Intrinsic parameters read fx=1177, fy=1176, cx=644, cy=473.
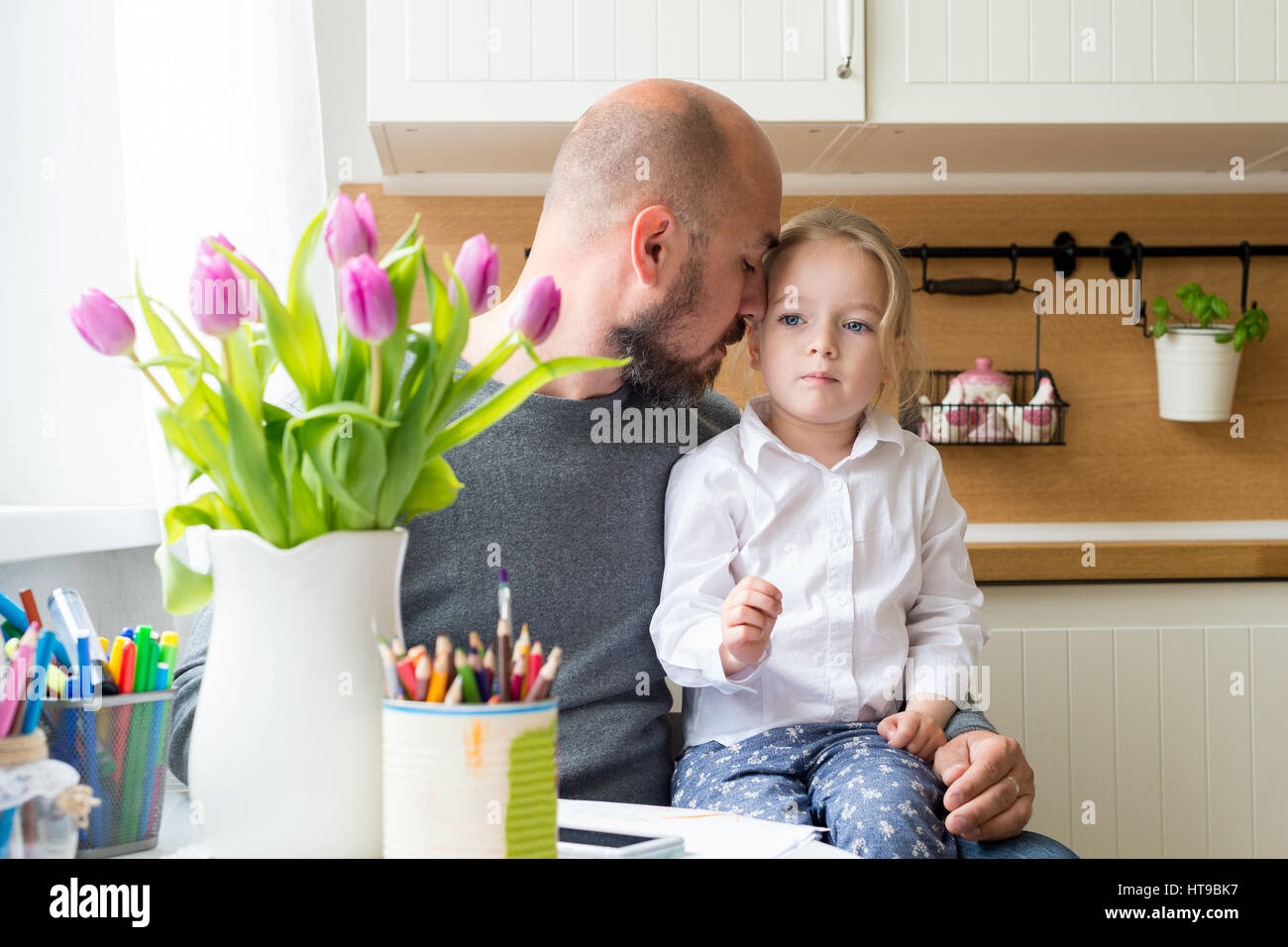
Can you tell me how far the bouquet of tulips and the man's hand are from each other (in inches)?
20.3

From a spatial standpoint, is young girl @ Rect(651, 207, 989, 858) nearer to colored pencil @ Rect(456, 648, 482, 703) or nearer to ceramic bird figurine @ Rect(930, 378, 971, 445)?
colored pencil @ Rect(456, 648, 482, 703)

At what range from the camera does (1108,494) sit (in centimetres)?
220

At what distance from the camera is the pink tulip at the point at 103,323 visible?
0.61 m

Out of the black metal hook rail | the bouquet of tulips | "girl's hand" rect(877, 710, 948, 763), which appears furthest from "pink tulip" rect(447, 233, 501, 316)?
the black metal hook rail

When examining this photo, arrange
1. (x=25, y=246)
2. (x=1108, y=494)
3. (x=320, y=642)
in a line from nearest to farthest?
(x=320, y=642) → (x=25, y=246) → (x=1108, y=494)

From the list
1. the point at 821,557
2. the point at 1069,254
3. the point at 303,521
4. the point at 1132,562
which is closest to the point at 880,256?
the point at 821,557

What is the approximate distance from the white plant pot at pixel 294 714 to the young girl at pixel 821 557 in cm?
47

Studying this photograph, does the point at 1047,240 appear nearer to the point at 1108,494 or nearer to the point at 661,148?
the point at 1108,494

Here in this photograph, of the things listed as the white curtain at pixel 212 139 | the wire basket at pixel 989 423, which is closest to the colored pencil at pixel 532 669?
the white curtain at pixel 212 139

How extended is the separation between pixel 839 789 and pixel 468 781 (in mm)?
538

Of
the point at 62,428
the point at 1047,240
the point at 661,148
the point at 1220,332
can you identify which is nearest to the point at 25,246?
the point at 62,428

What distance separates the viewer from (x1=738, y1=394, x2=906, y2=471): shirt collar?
1225 millimetres

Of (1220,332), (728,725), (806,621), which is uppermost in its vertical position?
(1220,332)
